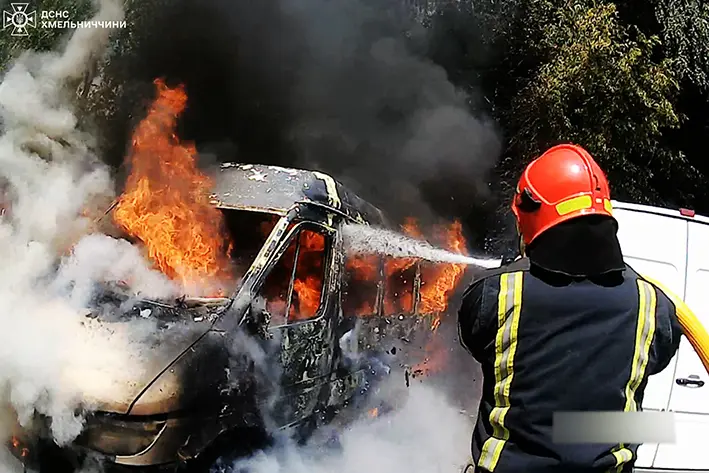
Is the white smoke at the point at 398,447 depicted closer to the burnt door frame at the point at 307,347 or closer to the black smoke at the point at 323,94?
the burnt door frame at the point at 307,347

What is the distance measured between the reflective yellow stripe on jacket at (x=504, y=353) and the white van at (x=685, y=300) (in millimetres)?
4086

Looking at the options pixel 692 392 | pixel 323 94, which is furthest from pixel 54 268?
pixel 323 94

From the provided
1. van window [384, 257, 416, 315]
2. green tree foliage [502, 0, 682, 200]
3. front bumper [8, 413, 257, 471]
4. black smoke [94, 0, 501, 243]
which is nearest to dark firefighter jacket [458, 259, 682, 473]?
front bumper [8, 413, 257, 471]

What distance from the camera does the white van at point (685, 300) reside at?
19.0 ft

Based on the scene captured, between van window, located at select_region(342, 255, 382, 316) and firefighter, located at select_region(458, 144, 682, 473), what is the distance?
353cm

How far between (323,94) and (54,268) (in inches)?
197

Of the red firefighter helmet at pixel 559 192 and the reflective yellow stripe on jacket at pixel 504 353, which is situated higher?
the red firefighter helmet at pixel 559 192

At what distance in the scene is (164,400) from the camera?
4.21m

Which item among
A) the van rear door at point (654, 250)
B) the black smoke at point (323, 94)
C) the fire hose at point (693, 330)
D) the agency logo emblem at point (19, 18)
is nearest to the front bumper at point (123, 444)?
the fire hose at point (693, 330)

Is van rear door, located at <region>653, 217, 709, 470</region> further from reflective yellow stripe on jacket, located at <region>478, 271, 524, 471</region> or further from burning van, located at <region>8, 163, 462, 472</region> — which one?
reflective yellow stripe on jacket, located at <region>478, 271, 524, 471</region>

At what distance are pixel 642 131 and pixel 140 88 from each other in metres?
5.96

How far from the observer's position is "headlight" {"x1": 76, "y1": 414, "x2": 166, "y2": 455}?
4.16 m

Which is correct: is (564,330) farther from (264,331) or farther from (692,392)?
(692,392)

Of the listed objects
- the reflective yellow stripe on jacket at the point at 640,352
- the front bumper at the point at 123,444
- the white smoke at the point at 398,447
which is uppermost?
the reflective yellow stripe on jacket at the point at 640,352
